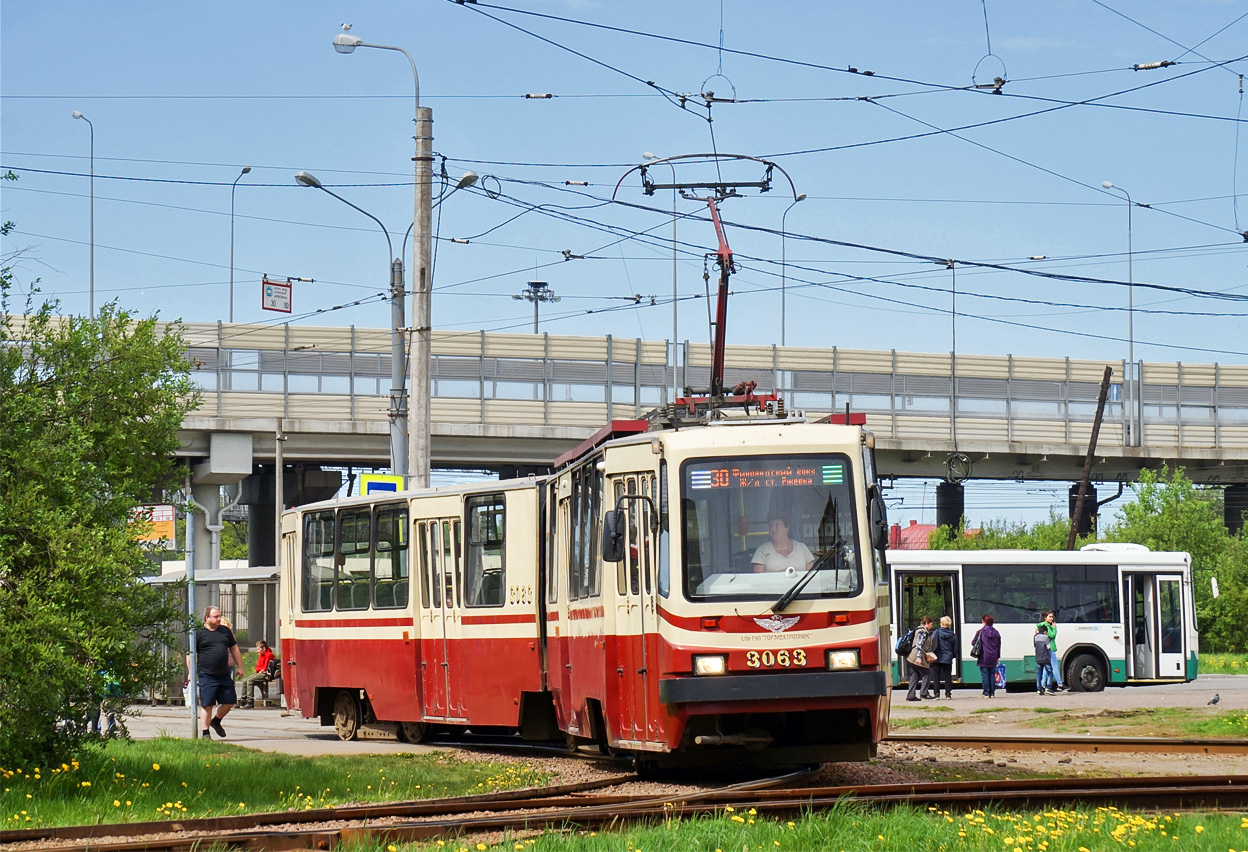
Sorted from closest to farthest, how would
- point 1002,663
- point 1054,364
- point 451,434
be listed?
point 1002,663 → point 451,434 → point 1054,364

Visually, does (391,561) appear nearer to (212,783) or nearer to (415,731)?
(415,731)

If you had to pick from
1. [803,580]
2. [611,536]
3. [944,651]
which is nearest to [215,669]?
[611,536]

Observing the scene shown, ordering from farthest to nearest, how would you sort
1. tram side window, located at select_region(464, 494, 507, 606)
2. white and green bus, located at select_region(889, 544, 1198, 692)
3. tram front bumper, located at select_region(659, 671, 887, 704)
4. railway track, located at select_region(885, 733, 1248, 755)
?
white and green bus, located at select_region(889, 544, 1198, 692) < railway track, located at select_region(885, 733, 1248, 755) < tram side window, located at select_region(464, 494, 507, 606) < tram front bumper, located at select_region(659, 671, 887, 704)

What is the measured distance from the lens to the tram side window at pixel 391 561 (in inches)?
757

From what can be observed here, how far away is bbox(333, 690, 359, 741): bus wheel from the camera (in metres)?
20.6

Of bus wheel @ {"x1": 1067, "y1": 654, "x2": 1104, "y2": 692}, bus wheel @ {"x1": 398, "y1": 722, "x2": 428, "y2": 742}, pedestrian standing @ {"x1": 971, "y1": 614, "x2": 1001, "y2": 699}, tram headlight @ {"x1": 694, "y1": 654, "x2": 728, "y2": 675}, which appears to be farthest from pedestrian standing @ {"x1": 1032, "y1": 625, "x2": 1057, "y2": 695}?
tram headlight @ {"x1": 694, "y1": 654, "x2": 728, "y2": 675}

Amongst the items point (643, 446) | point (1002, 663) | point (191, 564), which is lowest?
point (1002, 663)

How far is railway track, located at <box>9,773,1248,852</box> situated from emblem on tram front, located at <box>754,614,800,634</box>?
4.08 feet

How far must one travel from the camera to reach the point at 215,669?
20.3 metres

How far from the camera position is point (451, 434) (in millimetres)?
45469

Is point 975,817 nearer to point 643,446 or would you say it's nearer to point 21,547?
point 643,446

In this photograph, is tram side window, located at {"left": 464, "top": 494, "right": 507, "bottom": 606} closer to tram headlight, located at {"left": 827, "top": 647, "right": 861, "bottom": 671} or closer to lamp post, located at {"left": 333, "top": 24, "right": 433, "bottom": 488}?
lamp post, located at {"left": 333, "top": 24, "right": 433, "bottom": 488}

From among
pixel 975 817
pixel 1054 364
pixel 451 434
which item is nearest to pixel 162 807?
pixel 975 817

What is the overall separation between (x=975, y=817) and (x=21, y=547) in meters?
7.34
